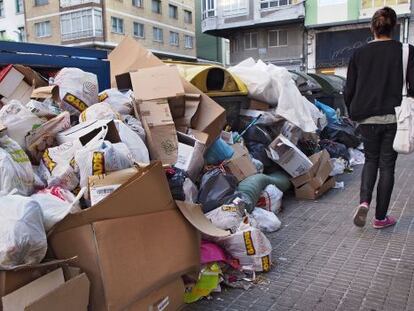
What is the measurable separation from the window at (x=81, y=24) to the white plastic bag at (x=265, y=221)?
29.9m

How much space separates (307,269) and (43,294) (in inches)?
70.0

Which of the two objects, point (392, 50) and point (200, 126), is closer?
point (392, 50)

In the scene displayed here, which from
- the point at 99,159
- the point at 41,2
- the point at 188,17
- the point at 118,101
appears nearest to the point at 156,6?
the point at 188,17

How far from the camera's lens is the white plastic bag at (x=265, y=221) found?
12.2ft

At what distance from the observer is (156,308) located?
2246mm

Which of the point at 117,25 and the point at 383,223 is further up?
the point at 117,25

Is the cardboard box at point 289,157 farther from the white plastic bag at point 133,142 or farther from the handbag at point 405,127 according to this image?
the white plastic bag at point 133,142

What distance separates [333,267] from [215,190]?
101 centimetres

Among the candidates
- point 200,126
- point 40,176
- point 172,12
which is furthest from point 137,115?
point 172,12

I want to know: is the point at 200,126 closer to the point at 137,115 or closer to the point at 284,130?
the point at 137,115

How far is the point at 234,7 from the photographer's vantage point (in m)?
29.4

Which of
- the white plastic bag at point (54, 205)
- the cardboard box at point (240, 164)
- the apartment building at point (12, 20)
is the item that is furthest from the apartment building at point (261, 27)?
the white plastic bag at point (54, 205)

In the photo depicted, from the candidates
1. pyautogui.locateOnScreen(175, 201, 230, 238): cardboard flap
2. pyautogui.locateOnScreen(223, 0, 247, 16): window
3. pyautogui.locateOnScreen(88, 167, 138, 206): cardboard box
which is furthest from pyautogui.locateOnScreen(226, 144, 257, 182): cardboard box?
pyautogui.locateOnScreen(223, 0, 247, 16): window

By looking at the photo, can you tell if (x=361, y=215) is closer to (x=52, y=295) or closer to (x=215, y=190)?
(x=215, y=190)
